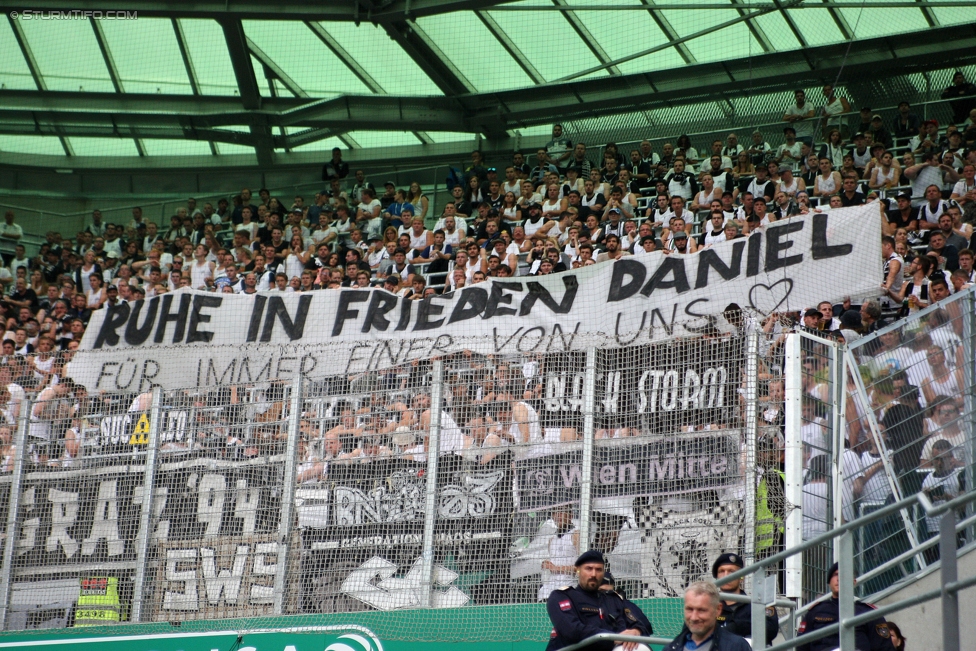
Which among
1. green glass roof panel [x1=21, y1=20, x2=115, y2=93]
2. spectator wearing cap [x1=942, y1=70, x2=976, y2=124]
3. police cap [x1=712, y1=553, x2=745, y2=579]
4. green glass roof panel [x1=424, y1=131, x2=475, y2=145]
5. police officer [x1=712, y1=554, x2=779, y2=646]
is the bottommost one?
police officer [x1=712, y1=554, x2=779, y2=646]

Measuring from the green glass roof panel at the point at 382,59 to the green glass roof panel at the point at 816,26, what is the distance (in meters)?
6.38

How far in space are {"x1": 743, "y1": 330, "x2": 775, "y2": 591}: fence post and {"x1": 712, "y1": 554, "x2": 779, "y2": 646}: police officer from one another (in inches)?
18.1

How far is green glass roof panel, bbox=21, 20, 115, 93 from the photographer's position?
72.0ft

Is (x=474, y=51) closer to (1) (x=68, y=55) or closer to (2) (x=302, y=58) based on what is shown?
(2) (x=302, y=58)

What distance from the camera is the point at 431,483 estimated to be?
9.22 metres

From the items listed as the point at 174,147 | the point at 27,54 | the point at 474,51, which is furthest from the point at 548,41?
the point at 27,54

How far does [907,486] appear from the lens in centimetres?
818

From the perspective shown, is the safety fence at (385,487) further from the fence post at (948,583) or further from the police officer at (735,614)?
the fence post at (948,583)

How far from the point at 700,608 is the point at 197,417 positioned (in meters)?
5.72

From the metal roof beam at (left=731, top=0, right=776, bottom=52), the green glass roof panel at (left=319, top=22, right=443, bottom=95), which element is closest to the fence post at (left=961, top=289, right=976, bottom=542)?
the metal roof beam at (left=731, top=0, right=776, bottom=52)

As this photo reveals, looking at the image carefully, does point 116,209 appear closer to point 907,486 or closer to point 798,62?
point 798,62

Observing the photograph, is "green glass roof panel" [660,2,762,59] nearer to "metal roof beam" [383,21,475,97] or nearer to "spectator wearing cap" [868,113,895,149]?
"spectator wearing cap" [868,113,895,149]

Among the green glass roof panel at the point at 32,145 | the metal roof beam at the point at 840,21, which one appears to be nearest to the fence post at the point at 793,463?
the metal roof beam at the point at 840,21

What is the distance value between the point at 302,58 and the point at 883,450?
52.6 ft
